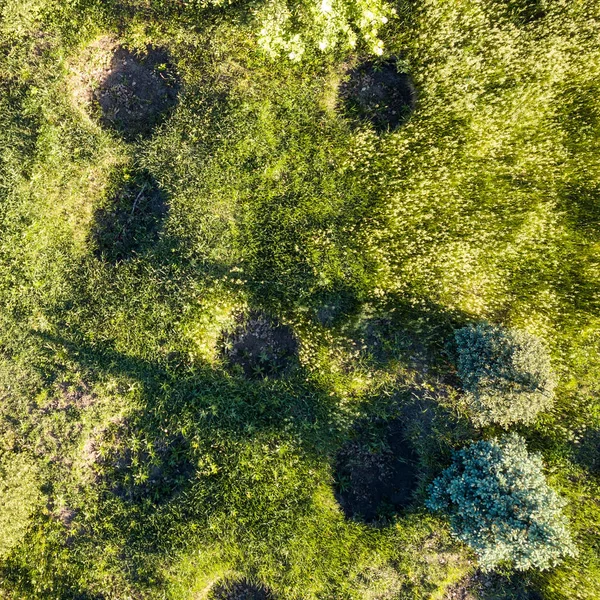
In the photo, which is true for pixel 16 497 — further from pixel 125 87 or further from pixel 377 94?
pixel 377 94

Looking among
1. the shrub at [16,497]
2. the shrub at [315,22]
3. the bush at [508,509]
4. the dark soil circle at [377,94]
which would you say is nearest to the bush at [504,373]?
the bush at [508,509]

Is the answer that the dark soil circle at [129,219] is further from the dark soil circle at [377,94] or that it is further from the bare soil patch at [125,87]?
the dark soil circle at [377,94]

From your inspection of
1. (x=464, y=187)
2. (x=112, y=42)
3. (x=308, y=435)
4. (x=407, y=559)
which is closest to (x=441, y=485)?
(x=407, y=559)

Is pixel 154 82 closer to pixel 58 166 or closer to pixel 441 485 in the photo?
pixel 58 166

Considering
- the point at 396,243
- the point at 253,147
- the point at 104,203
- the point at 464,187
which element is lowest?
the point at 104,203

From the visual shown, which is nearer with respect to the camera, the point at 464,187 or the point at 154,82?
the point at 464,187

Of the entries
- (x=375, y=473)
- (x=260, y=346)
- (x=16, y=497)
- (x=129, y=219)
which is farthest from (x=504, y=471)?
(x=16, y=497)
